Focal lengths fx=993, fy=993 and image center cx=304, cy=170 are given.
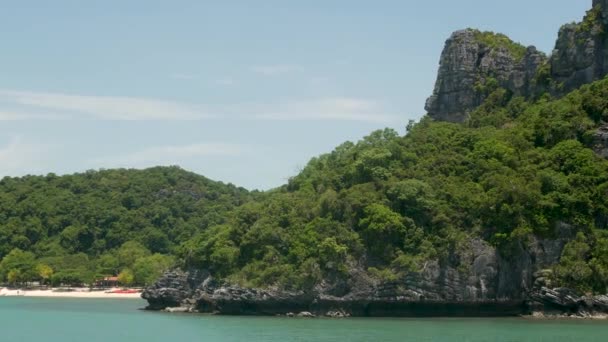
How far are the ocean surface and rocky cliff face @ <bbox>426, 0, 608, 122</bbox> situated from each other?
71.8ft

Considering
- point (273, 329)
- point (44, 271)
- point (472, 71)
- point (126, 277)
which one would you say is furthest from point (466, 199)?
point (44, 271)

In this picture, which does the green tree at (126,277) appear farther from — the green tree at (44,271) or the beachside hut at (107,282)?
the green tree at (44,271)

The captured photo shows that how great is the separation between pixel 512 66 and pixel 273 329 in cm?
3440

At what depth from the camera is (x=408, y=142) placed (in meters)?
63.2

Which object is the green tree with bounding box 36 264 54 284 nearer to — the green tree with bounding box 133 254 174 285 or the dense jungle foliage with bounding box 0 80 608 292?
the green tree with bounding box 133 254 174 285

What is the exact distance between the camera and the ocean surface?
42781 millimetres

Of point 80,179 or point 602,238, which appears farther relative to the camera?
point 80,179

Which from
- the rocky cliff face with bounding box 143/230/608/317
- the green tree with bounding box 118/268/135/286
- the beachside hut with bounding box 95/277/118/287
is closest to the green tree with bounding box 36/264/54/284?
the beachside hut with bounding box 95/277/118/287

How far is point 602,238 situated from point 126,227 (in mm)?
62874

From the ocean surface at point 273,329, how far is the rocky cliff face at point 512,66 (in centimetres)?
2188

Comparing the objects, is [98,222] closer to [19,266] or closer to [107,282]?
[107,282]

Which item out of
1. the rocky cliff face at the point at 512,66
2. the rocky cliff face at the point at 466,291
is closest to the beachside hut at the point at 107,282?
the rocky cliff face at the point at 512,66

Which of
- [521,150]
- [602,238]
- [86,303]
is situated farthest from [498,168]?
[86,303]

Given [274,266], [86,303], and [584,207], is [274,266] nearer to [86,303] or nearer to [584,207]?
[584,207]
